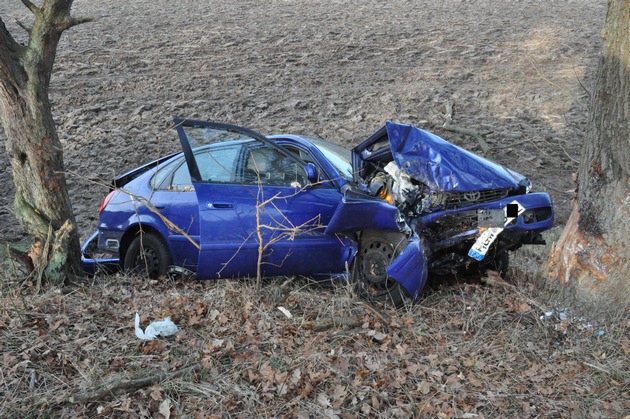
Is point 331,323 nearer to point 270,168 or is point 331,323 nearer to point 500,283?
point 500,283

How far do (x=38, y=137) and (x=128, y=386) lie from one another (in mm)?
2904

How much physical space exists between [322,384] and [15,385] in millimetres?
2108

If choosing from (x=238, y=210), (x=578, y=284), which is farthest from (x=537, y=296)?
(x=238, y=210)

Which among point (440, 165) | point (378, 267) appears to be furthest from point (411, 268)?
point (440, 165)

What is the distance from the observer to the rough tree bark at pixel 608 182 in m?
5.36

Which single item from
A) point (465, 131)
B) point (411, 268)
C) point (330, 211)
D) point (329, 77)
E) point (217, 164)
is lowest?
point (411, 268)

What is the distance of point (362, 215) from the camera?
596 cm

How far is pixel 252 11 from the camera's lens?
17.4 meters

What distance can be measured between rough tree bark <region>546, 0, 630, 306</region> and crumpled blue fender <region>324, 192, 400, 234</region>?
5.16ft

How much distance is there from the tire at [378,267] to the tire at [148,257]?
2.08m

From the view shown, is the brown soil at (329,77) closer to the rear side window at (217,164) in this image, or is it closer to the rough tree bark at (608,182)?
the rear side window at (217,164)

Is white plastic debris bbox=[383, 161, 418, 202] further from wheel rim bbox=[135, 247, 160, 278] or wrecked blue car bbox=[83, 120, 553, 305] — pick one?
wheel rim bbox=[135, 247, 160, 278]

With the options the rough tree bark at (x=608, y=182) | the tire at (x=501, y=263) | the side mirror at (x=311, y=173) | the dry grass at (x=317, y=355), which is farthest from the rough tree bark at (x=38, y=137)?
the rough tree bark at (x=608, y=182)

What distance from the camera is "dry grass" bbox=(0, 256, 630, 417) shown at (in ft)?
15.0
